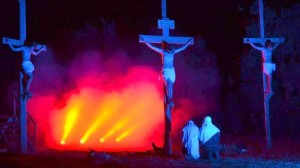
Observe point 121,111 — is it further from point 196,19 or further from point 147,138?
point 196,19

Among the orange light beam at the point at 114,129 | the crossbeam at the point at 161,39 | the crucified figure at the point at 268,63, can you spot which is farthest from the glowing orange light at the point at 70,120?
the crucified figure at the point at 268,63

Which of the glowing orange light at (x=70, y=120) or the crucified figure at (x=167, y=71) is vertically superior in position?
the crucified figure at (x=167, y=71)

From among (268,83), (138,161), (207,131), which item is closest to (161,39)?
(207,131)

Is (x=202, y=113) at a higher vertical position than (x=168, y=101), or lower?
lower

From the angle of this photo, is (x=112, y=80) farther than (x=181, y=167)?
Yes

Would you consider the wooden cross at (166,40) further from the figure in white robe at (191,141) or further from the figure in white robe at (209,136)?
the figure in white robe at (209,136)

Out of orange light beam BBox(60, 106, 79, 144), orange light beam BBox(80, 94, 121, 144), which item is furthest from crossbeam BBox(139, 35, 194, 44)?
orange light beam BBox(60, 106, 79, 144)

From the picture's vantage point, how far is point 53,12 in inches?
1021

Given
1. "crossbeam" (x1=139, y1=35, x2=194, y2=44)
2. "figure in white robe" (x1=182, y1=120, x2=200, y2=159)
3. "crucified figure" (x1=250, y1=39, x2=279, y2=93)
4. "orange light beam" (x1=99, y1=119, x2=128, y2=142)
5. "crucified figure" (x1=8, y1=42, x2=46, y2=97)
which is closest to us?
"figure in white robe" (x1=182, y1=120, x2=200, y2=159)

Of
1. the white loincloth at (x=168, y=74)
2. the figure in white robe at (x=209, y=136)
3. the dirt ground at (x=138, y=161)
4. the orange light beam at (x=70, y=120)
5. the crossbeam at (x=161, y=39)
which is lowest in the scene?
the orange light beam at (x=70, y=120)

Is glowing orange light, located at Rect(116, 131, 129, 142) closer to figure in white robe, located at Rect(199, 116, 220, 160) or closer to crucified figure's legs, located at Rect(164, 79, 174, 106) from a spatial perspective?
crucified figure's legs, located at Rect(164, 79, 174, 106)

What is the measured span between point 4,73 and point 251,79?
1268 centimetres

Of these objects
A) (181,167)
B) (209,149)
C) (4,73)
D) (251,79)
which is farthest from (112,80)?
(181,167)

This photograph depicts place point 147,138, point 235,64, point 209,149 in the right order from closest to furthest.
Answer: point 209,149, point 147,138, point 235,64
